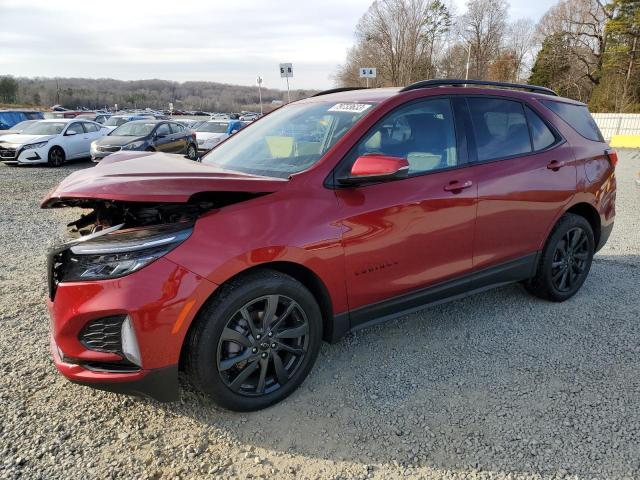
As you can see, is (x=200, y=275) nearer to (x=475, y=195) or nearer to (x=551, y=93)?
(x=475, y=195)

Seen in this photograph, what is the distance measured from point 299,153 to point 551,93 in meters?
2.61

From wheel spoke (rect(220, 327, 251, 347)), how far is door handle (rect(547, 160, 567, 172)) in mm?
2768

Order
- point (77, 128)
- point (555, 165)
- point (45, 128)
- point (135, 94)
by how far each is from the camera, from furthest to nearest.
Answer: point (135, 94), point (77, 128), point (45, 128), point (555, 165)

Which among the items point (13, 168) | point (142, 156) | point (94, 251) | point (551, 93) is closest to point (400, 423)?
point (94, 251)

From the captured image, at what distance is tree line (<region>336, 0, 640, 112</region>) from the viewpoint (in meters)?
36.6

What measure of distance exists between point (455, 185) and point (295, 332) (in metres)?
1.47

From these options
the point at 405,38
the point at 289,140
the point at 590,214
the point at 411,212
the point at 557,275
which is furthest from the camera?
the point at 405,38

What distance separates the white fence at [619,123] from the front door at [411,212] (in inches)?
1082

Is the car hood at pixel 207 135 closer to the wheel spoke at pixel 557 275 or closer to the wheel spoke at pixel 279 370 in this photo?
the wheel spoke at pixel 557 275

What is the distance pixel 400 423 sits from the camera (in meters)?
2.56

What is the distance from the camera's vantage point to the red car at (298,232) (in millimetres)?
2270

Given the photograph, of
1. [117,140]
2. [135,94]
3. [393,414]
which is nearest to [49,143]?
[117,140]

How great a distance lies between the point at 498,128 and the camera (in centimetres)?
354

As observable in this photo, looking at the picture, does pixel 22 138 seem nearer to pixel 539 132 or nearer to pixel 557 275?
pixel 539 132
